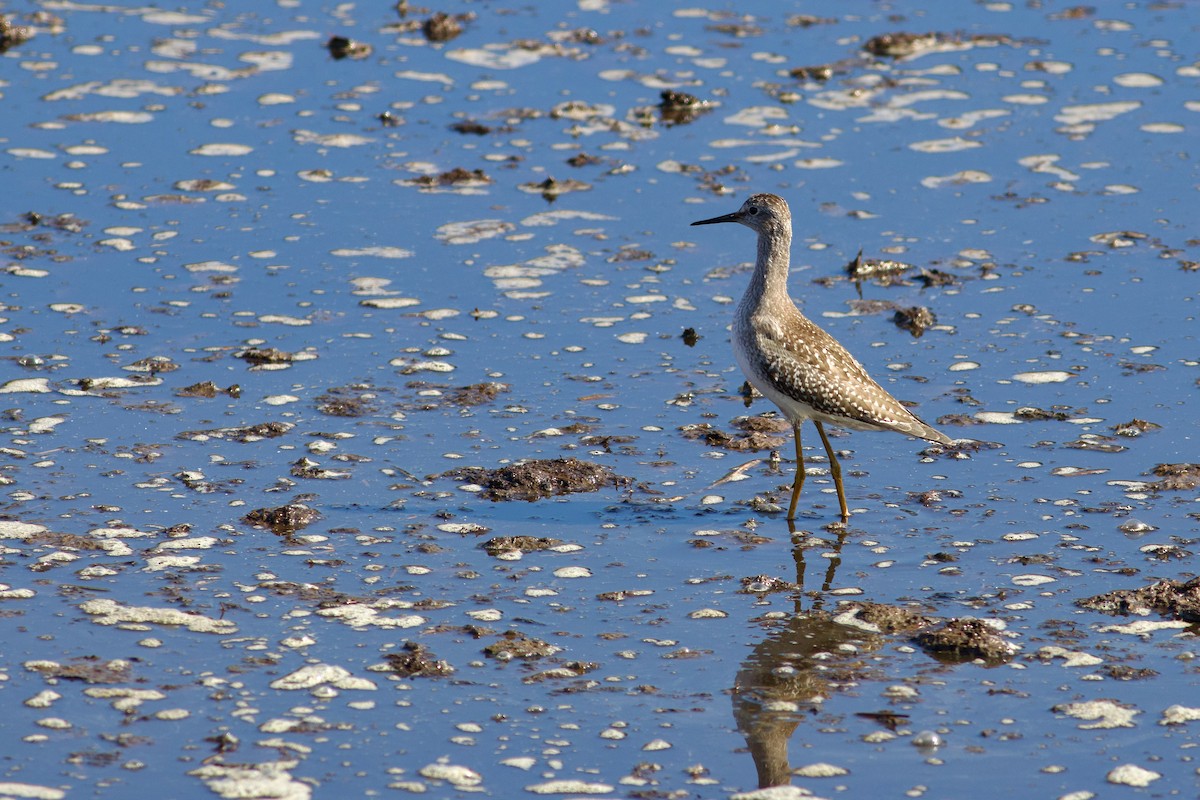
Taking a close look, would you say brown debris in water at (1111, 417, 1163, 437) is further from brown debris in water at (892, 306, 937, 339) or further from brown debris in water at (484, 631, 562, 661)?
brown debris in water at (484, 631, 562, 661)

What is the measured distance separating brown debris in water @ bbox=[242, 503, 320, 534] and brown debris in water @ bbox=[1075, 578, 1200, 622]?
4.04 metres

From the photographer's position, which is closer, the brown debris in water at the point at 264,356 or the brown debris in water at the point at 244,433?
the brown debris in water at the point at 244,433

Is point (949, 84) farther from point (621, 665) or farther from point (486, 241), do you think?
point (621, 665)

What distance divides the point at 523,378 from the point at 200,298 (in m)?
2.68

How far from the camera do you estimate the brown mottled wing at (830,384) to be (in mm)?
9156

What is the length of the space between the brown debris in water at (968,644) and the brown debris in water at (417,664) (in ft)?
7.38

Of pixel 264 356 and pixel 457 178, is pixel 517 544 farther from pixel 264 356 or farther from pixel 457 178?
pixel 457 178

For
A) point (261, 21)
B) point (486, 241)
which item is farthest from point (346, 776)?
point (261, 21)

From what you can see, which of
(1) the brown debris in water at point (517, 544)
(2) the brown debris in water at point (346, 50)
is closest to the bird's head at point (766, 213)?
(1) the brown debris in water at point (517, 544)

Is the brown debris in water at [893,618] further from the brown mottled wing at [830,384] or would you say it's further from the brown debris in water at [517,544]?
the brown debris in water at [517,544]

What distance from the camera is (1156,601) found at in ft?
26.1

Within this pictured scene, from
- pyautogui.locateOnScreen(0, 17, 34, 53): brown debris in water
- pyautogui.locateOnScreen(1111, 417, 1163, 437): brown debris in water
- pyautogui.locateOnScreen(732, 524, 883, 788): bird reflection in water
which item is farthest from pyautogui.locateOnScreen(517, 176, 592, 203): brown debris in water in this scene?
pyautogui.locateOnScreen(0, 17, 34, 53): brown debris in water

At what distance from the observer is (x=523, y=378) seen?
10.8m

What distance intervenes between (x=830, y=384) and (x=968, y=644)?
2.03 meters
